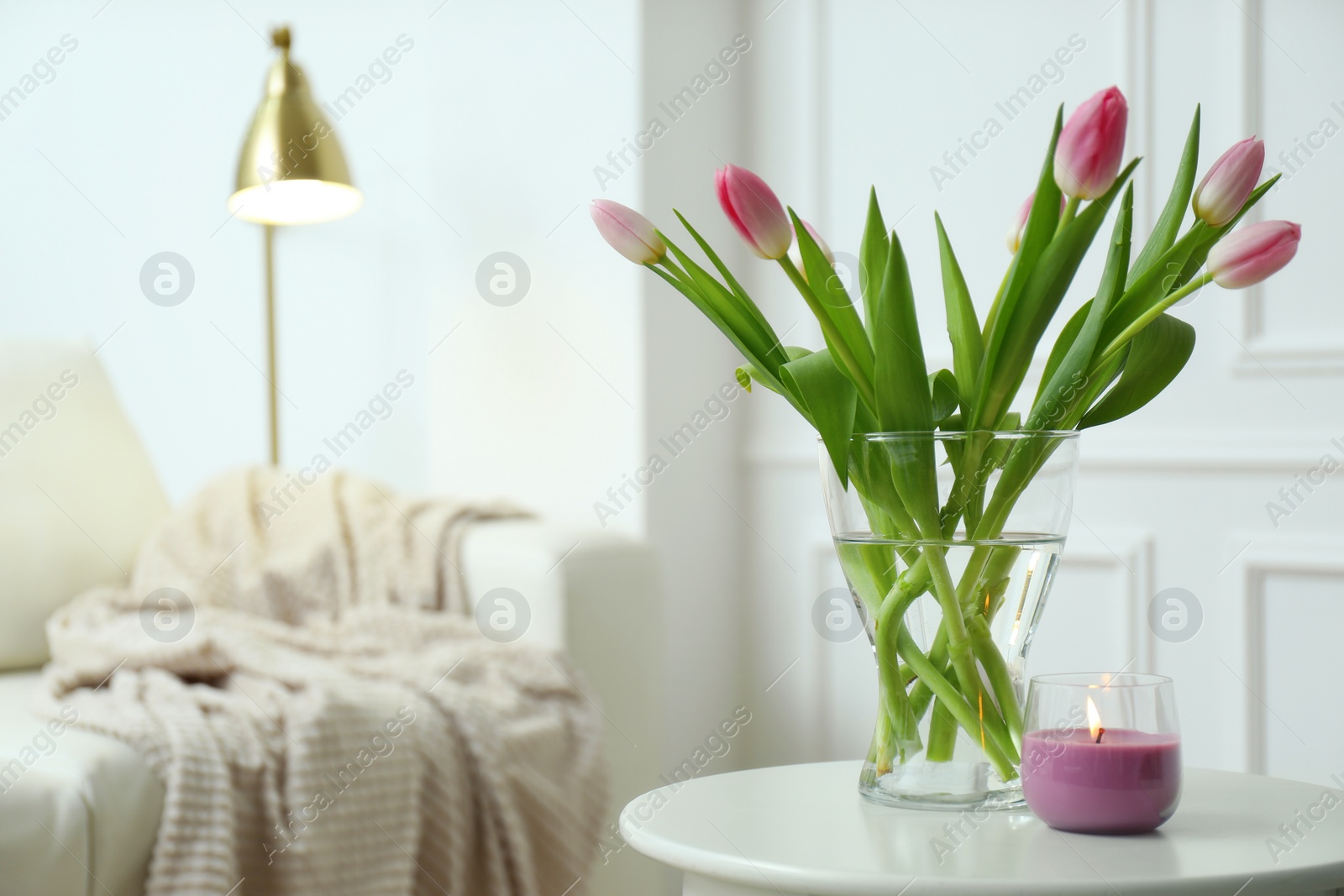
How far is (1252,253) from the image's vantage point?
1.97ft

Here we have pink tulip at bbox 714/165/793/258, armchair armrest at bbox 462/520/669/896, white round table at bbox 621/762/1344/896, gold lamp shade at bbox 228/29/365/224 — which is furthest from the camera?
gold lamp shade at bbox 228/29/365/224

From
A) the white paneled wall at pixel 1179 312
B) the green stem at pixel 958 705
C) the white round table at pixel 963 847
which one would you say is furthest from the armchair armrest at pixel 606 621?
the green stem at pixel 958 705

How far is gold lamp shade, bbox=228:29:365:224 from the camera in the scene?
1940mm

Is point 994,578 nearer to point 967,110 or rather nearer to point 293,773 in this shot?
point 293,773

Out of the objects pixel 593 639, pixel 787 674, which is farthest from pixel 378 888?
pixel 787 674

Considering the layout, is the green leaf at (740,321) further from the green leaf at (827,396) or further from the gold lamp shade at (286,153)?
the gold lamp shade at (286,153)

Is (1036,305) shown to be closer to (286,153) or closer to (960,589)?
(960,589)

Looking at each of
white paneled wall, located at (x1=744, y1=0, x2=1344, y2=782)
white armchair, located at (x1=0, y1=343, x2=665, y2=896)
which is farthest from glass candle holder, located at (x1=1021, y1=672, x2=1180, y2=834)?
white paneled wall, located at (x1=744, y1=0, x2=1344, y2=782)

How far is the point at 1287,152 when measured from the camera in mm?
1495

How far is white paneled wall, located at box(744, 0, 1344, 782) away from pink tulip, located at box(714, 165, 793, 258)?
111 cm

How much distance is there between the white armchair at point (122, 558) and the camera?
142 cm

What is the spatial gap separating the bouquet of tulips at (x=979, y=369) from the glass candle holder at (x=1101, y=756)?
0.11ft

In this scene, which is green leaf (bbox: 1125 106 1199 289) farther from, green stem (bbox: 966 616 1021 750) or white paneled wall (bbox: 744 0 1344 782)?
white paneled wall (bbox: 744 0 1344 782)

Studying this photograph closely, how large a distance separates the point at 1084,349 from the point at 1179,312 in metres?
1.05
